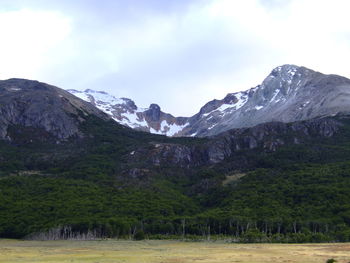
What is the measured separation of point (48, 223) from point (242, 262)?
114 metres

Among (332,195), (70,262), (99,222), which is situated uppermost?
(332,195)

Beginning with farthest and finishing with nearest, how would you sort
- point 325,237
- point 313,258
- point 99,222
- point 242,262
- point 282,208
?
point 282,208 < point 99,222 < point 325,237 < point 313,258 < point 242,262

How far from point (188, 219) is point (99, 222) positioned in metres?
33.5

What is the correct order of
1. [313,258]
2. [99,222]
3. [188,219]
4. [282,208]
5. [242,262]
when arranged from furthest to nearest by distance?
[282,208] → [188,219] → [99,222] → [313,258] → [242,262]

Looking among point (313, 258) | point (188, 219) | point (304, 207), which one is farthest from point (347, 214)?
point (313, 258)

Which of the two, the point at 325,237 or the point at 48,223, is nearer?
the point at 325,237

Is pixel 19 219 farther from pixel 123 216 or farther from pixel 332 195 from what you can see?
pixel 332 195

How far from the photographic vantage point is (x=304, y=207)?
190m

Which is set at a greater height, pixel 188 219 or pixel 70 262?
pixel 188 219

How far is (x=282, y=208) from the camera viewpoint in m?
191

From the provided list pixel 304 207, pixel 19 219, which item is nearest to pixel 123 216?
pixel 19 219

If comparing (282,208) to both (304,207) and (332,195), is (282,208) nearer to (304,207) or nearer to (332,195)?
(304,207)

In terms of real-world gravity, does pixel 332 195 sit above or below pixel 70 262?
above

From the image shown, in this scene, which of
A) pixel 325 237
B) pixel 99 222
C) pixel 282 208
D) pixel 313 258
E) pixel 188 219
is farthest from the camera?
pixel 282 208
